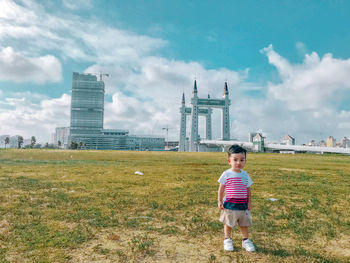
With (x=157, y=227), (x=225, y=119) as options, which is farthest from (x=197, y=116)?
(x=157, y=227)

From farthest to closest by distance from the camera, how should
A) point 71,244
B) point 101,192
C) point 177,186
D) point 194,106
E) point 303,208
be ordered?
point 194,106 < point 177,186 < point 101,192 < point 303,208 < point 71,244

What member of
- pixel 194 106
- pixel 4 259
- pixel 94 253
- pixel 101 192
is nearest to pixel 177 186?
pixel 101 192

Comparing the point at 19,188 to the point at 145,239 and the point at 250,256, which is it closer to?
the point at 145,239

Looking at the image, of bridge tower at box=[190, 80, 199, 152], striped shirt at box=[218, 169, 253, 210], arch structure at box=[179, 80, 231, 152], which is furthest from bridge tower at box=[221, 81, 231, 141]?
striped shirt at box=[218, 169, 253, 210]

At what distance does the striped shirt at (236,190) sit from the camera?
480 centimetres

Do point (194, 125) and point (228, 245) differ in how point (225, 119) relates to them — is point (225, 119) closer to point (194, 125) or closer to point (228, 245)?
point (194, 125)

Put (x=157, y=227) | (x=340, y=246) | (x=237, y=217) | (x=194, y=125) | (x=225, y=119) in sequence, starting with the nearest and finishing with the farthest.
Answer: (x=340, y=246) < (x=237, y=217) < (x=157, y=227) < (x=194, y=125) < (x=225, y=119)

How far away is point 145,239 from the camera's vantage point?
484cm

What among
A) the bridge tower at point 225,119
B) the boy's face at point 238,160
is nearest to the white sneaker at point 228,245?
the boy's face at point 238,160

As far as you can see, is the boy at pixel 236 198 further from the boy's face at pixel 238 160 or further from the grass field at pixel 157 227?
the grass field at pixel 157 227

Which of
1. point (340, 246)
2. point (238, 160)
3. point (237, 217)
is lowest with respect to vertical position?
point (340, 246)

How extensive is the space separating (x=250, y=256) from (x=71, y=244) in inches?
124

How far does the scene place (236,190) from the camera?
4820 mm

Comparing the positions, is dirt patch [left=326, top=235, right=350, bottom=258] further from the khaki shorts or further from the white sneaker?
the white sneaker
